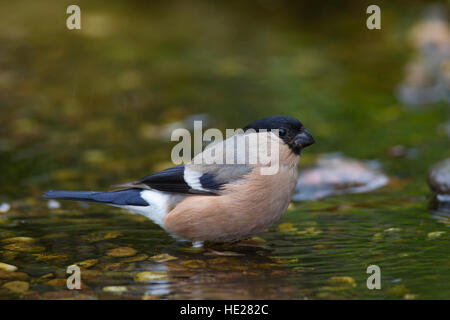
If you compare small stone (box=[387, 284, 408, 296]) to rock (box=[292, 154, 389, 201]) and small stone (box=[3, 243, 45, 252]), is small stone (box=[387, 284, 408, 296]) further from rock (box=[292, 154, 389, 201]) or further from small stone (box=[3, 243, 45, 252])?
small stone (box=[3, 243, 45, 252])

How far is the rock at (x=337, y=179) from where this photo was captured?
23.2 ft

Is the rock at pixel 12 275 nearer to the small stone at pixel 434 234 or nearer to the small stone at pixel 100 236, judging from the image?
the small stone at pixel 100 236

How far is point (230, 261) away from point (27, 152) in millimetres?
4125

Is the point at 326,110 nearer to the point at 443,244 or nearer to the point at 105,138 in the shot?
the point at 105,138

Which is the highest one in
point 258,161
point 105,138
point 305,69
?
point 305,69

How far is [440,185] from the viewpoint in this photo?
641 centimetres

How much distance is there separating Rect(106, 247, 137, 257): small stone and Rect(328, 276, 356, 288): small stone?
5.47 ft

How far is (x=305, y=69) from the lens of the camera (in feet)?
37.3

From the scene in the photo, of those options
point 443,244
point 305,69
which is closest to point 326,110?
point 305,69

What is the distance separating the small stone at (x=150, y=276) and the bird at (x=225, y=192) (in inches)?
26.8

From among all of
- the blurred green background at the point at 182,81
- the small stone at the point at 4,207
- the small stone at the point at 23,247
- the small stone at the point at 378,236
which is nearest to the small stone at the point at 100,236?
the small stone at the point at 23,247

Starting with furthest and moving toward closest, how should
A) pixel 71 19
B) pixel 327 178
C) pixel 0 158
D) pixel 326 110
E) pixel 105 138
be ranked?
pixel 71 19 < pixel 326 110 < pixel 105 138 < pixel 0 158 < pixel 327 178

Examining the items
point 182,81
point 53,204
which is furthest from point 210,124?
point 53,204

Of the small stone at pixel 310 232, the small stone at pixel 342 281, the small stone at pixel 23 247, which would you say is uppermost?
the small stone at pixel 310 232
